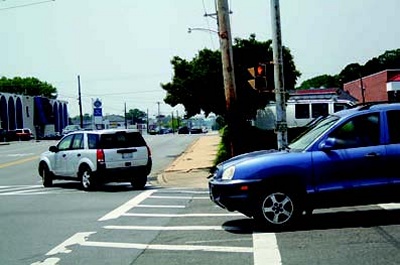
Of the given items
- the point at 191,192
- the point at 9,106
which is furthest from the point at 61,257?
the point at 9,106

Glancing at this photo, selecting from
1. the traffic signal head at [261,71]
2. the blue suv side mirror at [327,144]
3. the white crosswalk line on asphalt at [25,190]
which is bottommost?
the white crosswalk line on asphalt at [25,190]

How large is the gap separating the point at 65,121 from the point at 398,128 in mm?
112574

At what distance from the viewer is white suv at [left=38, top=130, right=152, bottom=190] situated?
16.8m

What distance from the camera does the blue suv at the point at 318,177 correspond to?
359 inches

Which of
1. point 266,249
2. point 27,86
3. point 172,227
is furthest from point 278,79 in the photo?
point 27,86

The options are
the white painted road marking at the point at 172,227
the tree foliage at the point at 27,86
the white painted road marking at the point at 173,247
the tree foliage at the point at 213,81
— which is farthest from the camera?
the tree foliage at the point at 27,86

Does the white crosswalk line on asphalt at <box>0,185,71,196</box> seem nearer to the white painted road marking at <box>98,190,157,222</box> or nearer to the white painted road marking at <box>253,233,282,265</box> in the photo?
the white painted road marking at <box>98,190,157,222</box>

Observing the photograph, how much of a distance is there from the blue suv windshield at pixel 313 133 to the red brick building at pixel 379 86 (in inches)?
1736

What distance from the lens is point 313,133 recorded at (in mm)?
9750

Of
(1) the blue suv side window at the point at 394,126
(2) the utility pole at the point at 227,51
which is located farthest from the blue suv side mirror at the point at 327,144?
(2) the utility pole at the point at 227,51

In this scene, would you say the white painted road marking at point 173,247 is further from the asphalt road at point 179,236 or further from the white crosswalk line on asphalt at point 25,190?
the white crosswalk line on asphalt at point 25,190

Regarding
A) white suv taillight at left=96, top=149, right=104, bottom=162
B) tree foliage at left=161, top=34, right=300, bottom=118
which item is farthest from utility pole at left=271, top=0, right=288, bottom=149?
tree foliage at left=161, top=34, right=300, bottom=118

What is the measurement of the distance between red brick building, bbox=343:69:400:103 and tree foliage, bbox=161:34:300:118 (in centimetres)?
2542

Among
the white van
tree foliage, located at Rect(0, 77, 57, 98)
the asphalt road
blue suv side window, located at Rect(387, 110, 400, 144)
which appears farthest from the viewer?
tree foliage, located at Rect(0, 77, 57, 98)
